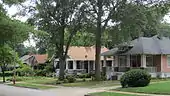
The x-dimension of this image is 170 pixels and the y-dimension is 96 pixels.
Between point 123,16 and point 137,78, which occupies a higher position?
point 123,16

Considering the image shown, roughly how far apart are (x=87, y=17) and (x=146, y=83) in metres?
16.0

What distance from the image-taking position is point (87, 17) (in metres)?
45.5

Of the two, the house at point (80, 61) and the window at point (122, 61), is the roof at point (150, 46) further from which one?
the house at point (80, 61)

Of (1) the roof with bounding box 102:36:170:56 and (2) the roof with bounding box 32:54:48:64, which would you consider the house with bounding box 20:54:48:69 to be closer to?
(2) the roof with bounding box 32:54:48:64

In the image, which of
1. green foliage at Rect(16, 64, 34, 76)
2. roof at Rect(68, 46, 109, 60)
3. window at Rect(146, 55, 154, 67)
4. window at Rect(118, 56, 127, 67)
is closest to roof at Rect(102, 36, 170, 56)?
window at Rect(118, 56, 127, 67)

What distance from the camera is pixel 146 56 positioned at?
49625mm

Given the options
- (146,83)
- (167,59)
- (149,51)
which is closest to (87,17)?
(149,51)

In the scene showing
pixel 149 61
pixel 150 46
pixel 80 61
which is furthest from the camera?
pixel 80 61

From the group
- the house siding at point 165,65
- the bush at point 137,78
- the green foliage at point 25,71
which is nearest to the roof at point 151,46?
the house siding at point 165,65

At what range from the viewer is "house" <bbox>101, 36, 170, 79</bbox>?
48531 millimetres

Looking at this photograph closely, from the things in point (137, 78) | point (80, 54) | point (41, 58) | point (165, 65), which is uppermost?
point (80, 54)

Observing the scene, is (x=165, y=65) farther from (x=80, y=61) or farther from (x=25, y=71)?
(x=25, y=71)

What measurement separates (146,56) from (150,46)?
4.64ft

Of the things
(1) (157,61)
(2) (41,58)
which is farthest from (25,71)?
(1) (157,61)
